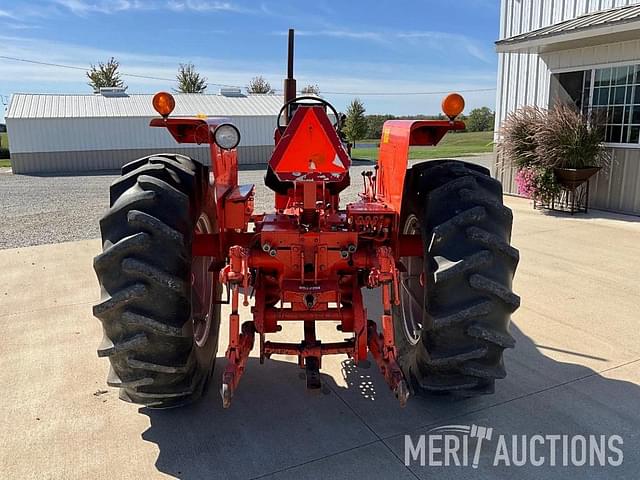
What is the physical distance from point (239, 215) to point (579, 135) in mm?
7089

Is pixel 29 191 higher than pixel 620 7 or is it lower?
lower

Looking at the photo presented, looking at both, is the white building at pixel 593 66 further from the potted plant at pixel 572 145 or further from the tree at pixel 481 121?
the tree at pixel 481 121

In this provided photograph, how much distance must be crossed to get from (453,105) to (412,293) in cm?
128

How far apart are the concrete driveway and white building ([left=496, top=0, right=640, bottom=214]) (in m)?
4.74

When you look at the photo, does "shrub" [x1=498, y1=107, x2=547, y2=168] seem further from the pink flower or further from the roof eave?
the roof eave

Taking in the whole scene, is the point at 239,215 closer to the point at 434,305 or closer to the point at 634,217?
the point at 434,305

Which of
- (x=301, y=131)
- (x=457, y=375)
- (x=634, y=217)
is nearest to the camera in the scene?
(x=301, y=131)

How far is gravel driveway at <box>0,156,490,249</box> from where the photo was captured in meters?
8.25

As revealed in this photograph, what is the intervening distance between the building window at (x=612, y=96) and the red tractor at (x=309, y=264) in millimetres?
6630

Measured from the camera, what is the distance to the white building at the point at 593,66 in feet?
26.8

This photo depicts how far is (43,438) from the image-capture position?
2.83 metres

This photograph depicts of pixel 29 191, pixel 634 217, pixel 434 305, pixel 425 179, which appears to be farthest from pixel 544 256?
pixel 29 191

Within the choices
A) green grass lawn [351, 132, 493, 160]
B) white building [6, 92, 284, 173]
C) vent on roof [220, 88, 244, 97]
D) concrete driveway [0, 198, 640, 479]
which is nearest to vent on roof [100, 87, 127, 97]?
white building [6, 92, 284, 173]

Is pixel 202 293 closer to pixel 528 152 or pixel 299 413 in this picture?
pixel 299 413
